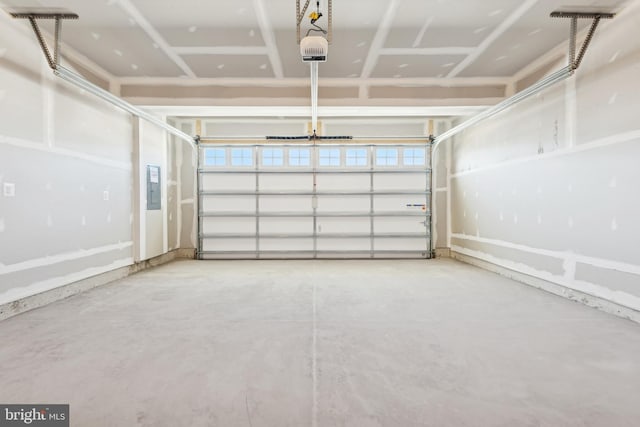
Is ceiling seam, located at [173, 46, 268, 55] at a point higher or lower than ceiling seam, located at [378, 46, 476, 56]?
lower

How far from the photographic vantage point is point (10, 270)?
3133mm

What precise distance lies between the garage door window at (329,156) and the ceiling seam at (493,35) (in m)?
2.88

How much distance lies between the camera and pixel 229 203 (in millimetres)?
7105

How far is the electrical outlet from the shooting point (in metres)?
3.10

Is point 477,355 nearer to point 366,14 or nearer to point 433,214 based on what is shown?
point 366,14

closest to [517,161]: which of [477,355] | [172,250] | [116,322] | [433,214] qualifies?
[433,214]

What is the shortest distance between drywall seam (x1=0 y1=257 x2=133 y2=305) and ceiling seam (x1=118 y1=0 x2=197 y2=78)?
3.06 meters

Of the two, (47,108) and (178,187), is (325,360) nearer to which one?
(47,108)

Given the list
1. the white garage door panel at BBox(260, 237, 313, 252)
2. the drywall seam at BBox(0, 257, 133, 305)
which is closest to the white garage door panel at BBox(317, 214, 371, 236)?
the white garage door panel at BBox(260, 237, 313, 252)

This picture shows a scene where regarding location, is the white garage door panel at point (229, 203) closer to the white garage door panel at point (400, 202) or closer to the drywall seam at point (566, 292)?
the white garage door panel at point (400, 202)

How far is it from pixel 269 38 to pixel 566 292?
469 cm

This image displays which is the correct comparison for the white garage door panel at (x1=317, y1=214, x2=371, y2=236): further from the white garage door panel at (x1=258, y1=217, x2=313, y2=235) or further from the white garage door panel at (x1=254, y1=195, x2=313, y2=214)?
the white garage door panel at (x1=254, y1=195, x2=313, y2=214)

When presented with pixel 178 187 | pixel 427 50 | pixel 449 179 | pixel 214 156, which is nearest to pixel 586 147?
pixel 427 50

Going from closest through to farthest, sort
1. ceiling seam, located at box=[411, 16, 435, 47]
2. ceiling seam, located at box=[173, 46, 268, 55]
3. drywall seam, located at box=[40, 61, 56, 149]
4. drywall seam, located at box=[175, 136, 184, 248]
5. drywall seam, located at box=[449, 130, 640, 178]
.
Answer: drywall seam, located at box=[449, 130, 640, 178], ceiling seam, located at box=[411, 16, 435, 47], drywall seam, located at box=[40, 61, 56, 149], ceiling seam, located at box=[173, 46, 268, 55], drywall seam, located at box=[175, 136, 184, 248]
